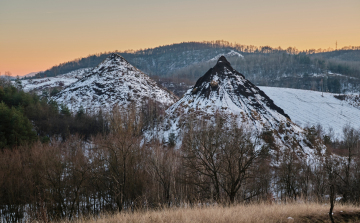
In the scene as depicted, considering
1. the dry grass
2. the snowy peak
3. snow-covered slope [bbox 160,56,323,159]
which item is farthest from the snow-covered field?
the dry grass

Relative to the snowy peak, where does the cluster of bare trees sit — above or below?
below

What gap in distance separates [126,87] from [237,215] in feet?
267

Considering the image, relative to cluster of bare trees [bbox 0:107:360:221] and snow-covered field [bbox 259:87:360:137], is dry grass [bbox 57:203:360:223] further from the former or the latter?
snow-covered field [bbox 259:87:360:137]

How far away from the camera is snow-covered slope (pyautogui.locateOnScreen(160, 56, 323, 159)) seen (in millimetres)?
41688

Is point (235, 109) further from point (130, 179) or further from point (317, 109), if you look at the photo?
point (317, 109)

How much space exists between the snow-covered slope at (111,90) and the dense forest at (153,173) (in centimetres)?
3572

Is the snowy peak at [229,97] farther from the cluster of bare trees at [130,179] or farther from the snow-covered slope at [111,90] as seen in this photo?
the snow-covered slope at [111,90]

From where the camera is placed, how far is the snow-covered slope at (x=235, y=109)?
41.7 meters

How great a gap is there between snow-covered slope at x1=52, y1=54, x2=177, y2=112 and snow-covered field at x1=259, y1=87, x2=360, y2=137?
47932mm

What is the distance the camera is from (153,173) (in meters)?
30.2

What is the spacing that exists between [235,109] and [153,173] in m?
24.3

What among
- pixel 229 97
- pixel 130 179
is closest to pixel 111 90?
pixel 229 97

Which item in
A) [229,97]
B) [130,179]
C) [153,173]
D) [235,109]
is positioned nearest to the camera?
[130,179]

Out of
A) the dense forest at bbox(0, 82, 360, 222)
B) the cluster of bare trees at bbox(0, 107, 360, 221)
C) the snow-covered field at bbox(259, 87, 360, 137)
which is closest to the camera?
the dense forest at bbox(0, 82, 360, 222)
